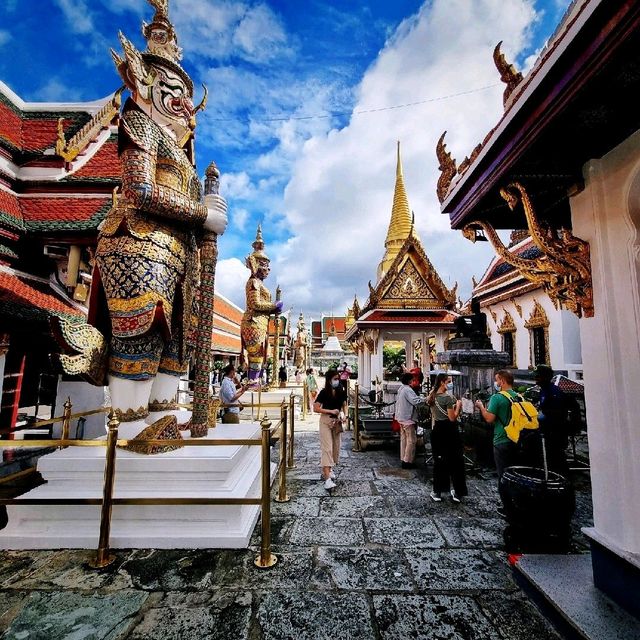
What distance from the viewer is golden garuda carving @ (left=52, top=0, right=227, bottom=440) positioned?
322cm

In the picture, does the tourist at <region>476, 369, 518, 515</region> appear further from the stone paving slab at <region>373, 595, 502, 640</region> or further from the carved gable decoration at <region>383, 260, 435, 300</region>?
the carved gable decoration at <region>383, 260, 435, 300</region>

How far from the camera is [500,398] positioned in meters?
3.86

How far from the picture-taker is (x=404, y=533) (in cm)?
322

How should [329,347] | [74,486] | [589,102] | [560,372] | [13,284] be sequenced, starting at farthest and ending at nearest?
1. [329,347]
2. [560,372]
3. [13,284]
4. [74,486]
5. [589,102]

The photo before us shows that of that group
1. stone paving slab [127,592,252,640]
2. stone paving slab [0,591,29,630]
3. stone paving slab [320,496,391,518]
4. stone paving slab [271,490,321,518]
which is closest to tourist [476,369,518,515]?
stone paving slab [320,496,391,518]

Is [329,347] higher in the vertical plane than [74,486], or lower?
higher

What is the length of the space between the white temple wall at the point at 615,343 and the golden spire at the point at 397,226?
13.5 m

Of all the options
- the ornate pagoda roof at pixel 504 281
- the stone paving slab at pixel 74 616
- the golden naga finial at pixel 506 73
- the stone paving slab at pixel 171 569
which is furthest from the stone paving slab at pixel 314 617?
the ornate pagoda roof at pixel 504 281

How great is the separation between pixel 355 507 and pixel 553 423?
263cm

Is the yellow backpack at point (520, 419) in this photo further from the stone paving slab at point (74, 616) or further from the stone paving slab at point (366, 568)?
the stone paving slab at point (74, 616)

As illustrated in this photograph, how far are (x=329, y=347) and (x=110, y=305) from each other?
35000mm

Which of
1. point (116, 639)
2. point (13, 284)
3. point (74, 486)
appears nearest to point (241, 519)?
point (116, 639)

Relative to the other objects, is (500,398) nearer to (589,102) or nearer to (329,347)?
(589,102)

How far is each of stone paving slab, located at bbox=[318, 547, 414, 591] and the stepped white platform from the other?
2.55ft
